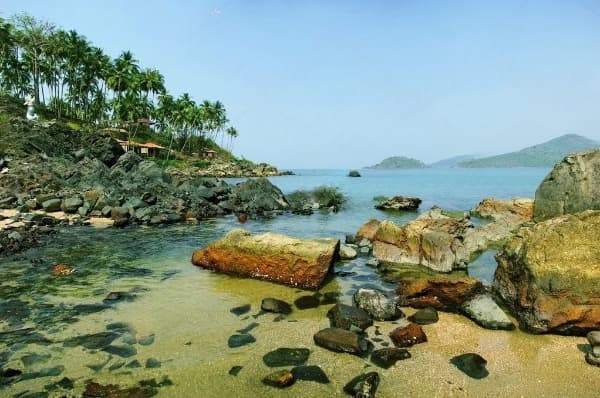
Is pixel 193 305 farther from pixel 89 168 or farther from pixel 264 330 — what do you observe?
pixel 89 168

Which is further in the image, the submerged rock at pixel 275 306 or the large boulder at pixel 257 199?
the large boulder at pixel 257 199

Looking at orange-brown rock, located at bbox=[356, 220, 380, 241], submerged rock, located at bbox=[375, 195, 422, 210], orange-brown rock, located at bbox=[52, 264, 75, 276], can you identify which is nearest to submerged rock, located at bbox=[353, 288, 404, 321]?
orange-brown rock, located at bbox=[356, 220, 380, 241]

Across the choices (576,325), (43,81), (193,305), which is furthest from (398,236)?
(43,81)

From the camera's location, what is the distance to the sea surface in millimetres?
6250

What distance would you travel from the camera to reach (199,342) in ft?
25.9

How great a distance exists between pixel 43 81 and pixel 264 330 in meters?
95.6

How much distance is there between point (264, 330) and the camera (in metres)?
8.47

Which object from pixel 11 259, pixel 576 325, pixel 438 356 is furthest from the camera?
pixel 11 259

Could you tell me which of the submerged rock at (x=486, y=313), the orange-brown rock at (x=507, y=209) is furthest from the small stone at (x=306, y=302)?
the orange-brown rock at (x=507, y=209)

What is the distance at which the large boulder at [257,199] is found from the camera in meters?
31.4

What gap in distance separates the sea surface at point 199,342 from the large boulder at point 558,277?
471 mm

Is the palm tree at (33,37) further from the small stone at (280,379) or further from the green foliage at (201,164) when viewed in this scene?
the small stone at (280,379)

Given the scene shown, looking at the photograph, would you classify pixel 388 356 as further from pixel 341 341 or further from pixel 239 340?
pixel 239 340

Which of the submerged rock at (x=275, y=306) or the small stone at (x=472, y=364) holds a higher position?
the submerged rock at (x=275, y=306)
